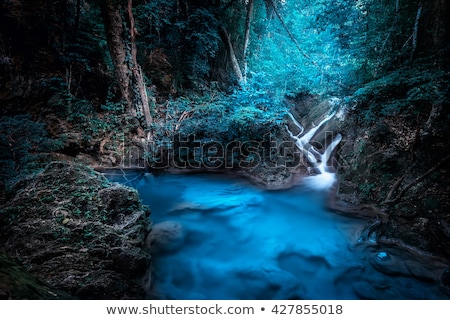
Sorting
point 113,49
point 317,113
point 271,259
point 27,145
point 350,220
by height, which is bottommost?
point 271,259

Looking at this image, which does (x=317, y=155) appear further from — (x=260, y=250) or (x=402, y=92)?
(x=260, y=250)

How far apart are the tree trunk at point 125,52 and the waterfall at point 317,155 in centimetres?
487

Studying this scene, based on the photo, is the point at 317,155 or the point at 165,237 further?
the point at 317,155

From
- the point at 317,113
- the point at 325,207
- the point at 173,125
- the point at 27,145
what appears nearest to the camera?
the point at 27,145

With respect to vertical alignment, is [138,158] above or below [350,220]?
above

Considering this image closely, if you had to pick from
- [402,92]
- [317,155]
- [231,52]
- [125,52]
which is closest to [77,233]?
[125,52]

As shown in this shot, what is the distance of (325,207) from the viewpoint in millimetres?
5055

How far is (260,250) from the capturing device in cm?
373

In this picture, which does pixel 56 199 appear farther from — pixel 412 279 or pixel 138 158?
pixel 412 279

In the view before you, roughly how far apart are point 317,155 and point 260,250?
443 cm

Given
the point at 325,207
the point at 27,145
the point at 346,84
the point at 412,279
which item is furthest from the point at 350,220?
the point at 27,145

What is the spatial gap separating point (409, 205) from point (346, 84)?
285cm

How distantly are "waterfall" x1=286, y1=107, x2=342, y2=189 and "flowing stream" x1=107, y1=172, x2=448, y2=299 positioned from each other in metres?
0.49
